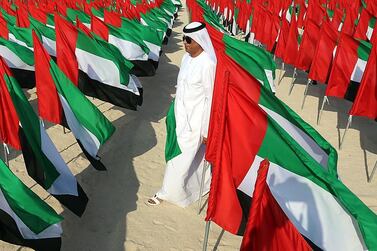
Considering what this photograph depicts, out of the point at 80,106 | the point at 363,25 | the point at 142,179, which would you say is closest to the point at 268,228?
the point at 80,106

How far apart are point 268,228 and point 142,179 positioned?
3931 millimetres

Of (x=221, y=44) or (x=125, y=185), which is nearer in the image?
(x=125, y=185)

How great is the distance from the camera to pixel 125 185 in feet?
20.9

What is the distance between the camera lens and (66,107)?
5.76 m

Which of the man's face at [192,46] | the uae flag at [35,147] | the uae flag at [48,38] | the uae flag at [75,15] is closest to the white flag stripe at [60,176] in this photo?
the uae flag at [35,147]

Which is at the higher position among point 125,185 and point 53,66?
point 53,66

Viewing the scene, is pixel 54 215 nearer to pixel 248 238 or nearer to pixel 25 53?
pixel 248 238

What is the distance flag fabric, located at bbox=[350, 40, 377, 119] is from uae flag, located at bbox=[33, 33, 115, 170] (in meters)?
4.20

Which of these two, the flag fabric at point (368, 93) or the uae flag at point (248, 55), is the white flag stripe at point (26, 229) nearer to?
the uae flag at point (248, 55)

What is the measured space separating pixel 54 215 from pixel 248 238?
1898mm

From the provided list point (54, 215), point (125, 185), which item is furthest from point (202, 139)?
point (54, 215)

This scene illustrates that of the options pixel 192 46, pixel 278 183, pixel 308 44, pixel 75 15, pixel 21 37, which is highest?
pixel 192 46

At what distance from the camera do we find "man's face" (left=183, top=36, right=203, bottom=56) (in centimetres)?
501

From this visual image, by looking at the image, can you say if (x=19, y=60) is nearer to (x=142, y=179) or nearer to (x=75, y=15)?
(x=142, y=179)
